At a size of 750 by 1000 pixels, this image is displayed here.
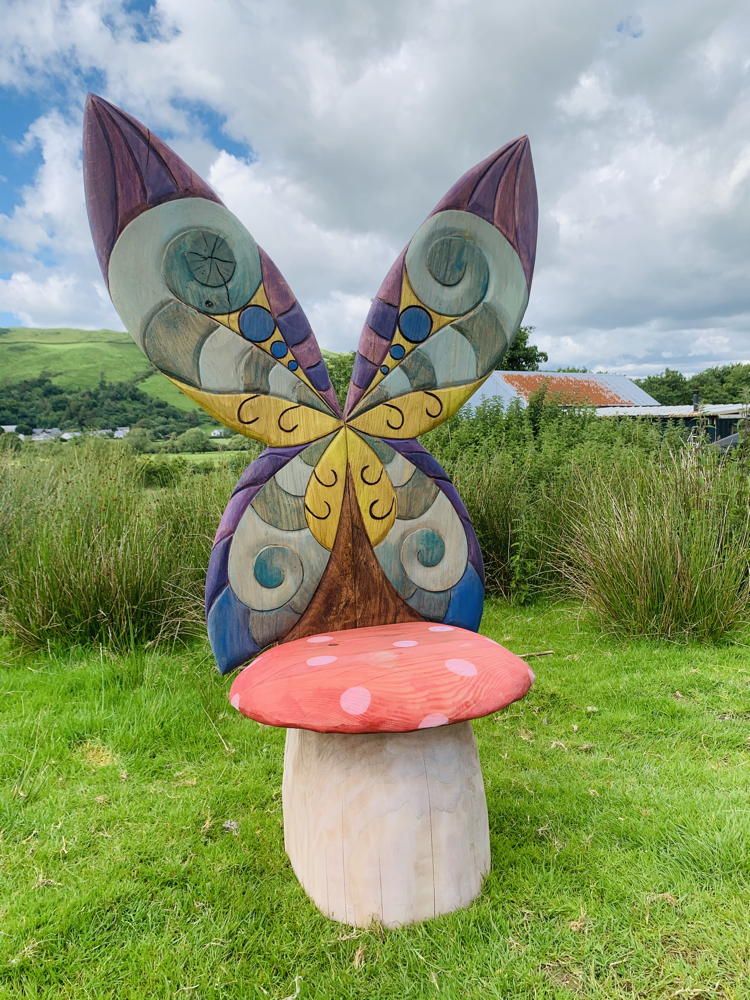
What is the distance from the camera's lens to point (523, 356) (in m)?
23.3

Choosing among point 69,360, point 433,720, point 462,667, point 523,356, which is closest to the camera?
point 433,720

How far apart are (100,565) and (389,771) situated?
2.57 meters

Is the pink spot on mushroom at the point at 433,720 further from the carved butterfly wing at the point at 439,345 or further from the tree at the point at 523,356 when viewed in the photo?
the tree at the point at 523,356

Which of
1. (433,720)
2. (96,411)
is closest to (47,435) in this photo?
(96,411)

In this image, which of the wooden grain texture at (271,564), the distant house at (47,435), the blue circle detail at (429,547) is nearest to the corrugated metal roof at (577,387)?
the distant house at (47,435)

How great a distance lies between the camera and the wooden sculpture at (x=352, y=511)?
5.14ft

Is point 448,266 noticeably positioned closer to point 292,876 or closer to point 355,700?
point 355,700

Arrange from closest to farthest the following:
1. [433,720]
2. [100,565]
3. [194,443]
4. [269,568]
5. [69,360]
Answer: [433,720] → [269,568] → [100,565] → [194,443] → [69,360]

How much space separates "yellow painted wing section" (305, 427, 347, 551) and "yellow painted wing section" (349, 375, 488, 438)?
0.33ft

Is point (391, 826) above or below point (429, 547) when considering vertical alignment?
below

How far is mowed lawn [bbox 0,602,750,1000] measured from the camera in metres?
1.48

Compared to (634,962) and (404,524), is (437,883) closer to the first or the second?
(634,962)

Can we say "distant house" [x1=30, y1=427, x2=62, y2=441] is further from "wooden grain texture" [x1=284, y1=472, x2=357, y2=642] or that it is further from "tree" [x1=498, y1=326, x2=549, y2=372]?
"tree" [x1=498, y1=326, x2=549, y2=372]

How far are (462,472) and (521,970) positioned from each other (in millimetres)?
3814
